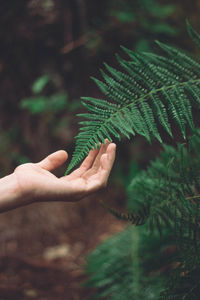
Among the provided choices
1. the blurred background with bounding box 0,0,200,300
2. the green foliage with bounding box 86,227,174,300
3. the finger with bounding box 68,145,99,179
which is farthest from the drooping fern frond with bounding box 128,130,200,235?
the blurred background with bounding box 0,0,200,300

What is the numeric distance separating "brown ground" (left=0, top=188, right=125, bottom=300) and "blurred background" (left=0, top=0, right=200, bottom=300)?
1 cm

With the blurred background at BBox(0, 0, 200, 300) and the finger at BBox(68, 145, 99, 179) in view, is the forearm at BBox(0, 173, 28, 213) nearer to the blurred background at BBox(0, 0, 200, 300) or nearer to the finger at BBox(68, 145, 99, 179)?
the finger at BBox(68, 145, 99, 179)

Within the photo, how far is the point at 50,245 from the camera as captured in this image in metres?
2.69

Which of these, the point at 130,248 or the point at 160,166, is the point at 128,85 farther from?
the point at 130,248

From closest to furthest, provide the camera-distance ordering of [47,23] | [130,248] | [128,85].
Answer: [128,85], [130,248], [47,23]

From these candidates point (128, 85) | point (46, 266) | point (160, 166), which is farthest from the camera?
point (46, 266)

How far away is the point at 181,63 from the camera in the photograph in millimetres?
949

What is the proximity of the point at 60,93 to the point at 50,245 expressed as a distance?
1646 mm

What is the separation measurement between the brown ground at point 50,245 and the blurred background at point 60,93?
0.03ft

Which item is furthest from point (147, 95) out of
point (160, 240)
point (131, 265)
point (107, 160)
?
point (131, 265)

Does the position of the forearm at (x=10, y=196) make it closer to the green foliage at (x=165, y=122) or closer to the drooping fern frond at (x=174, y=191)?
the green foliage at (x=165, y=122)

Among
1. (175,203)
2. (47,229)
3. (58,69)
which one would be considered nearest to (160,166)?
(175,203)

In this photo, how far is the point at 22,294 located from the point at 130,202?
1081 mm

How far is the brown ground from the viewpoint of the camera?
83.8 inches
